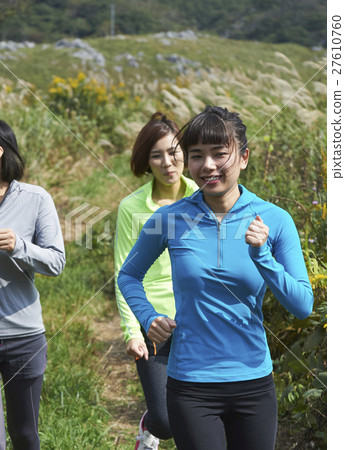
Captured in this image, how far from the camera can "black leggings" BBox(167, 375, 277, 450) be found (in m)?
1.67

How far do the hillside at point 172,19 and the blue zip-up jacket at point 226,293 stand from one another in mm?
17726

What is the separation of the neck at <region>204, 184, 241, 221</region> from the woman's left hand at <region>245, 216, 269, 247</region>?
0.21 m

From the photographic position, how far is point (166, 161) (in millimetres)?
2689

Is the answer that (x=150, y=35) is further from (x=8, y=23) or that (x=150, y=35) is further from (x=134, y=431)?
(x=134, y=431)

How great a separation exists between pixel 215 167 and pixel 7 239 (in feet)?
2.53

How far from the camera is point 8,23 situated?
23.2 m

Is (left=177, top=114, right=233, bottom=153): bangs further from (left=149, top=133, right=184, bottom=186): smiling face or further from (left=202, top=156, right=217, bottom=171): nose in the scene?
(left=149, top=133, right=184, bottom=186): smiling face

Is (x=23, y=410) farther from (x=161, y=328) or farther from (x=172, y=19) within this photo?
(x=172, y=19)

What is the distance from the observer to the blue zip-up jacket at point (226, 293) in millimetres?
1676

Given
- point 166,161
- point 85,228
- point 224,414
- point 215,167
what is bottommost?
point 85,228

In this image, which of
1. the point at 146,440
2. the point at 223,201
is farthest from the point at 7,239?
the point at 146,440

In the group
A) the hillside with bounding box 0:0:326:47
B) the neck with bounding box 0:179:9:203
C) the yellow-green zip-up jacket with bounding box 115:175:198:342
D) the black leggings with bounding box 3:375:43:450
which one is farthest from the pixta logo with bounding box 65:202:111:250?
the hillside with bounding box 0:0:326:47

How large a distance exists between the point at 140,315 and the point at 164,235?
9.6 inches

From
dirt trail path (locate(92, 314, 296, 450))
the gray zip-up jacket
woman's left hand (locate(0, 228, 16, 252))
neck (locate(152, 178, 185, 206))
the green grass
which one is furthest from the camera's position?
the green grass
